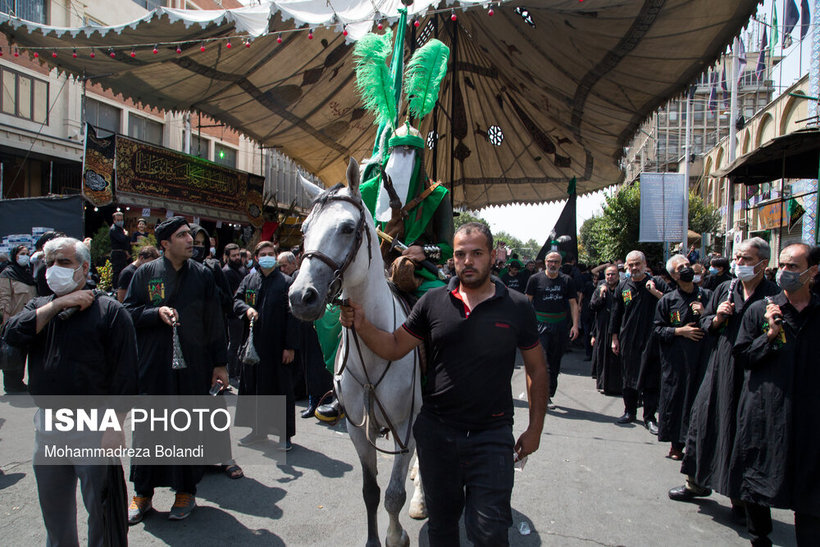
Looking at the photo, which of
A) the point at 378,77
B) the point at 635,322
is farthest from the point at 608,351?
the point at 378,77

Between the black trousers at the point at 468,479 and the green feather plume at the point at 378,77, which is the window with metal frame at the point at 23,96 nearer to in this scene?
the green feather plume at the point at 378,77

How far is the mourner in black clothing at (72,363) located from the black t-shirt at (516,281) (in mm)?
9091

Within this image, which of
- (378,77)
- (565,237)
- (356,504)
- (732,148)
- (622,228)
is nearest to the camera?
(356,504)

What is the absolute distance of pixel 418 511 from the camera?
3.64 meters

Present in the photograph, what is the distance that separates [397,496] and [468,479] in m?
0.96

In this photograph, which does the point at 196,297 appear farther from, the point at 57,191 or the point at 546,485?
the point at 57,191

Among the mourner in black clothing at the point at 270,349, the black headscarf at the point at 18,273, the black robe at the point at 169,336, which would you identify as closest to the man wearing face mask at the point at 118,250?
the black headscarf at the point at 18,273

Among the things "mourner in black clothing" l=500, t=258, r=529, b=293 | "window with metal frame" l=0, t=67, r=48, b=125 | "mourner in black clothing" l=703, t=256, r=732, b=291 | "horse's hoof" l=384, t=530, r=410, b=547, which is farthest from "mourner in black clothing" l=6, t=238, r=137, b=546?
"window with metal frame" l=0, t=67, r=48, b=125

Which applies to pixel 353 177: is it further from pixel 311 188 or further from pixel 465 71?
pixel 465 71

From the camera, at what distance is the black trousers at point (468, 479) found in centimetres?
214

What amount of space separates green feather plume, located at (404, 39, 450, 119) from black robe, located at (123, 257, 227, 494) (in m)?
2.36

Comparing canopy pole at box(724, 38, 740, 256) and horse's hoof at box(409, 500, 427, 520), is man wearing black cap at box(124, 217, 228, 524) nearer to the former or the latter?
horse's hoof at box(409, 500, 427, 520)

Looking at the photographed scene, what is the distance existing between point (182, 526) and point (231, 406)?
2942mm

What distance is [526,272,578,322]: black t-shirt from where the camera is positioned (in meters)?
6.79
